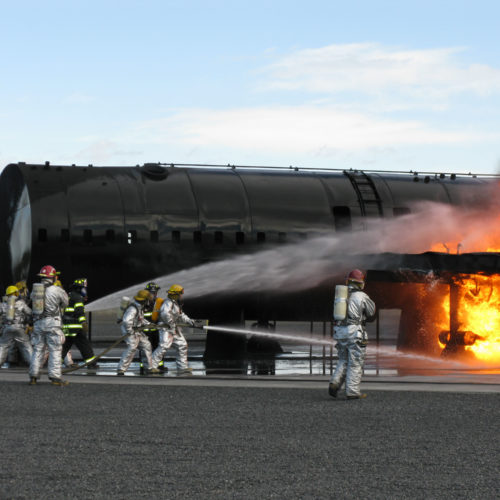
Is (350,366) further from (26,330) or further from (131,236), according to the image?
(131,236)

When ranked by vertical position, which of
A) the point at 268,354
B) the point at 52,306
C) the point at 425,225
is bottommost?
the point at 268,354

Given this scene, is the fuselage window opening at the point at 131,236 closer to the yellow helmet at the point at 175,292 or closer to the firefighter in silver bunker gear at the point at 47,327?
the yellow helmet at the point at 175,292

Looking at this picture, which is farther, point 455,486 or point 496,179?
point 496,179

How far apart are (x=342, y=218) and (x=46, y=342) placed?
10.7 m

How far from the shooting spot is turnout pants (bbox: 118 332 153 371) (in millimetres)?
20641

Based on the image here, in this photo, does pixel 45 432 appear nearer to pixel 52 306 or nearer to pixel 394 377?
pixel 52 306

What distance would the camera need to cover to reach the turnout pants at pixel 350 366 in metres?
16.2

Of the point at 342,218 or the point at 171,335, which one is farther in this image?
the point at 342,218

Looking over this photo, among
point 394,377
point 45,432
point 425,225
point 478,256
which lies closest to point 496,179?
point 425,225

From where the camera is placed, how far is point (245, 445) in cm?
1110

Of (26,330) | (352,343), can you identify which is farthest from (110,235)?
(352,343)

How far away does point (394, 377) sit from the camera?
20281 mm

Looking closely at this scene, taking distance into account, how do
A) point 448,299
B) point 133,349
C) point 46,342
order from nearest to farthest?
point 46,342 < point 133,349 < point 448,299

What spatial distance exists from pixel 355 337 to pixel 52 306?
594 centimetres
